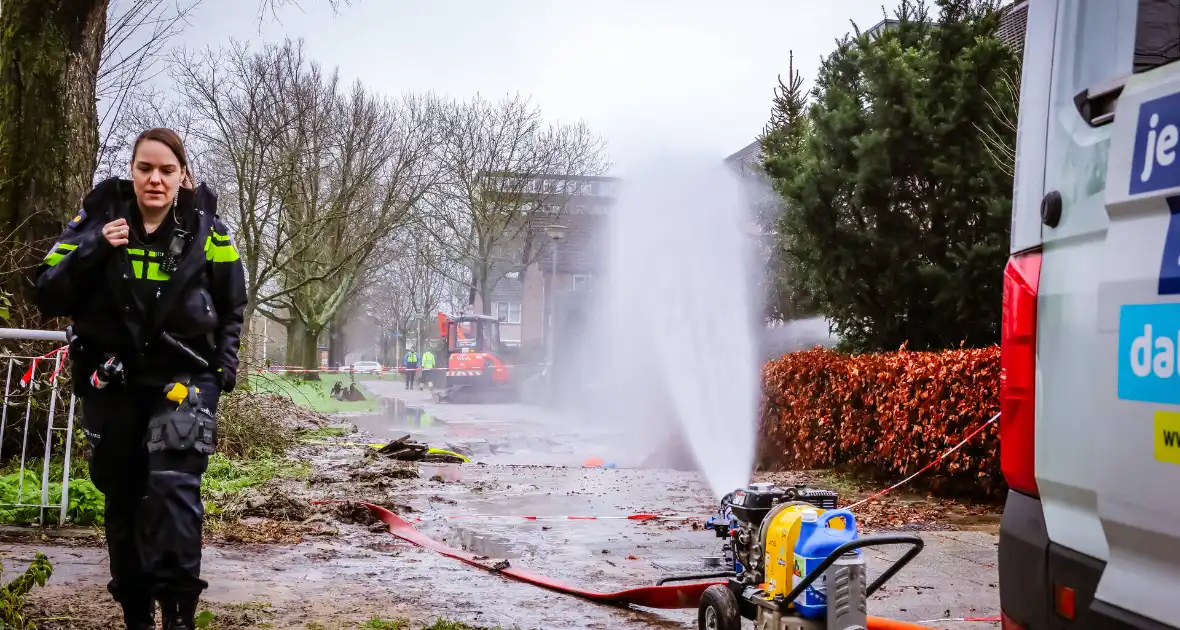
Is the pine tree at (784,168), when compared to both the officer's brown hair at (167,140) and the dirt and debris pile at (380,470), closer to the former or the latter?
the dirt and debris pile at (380,470)

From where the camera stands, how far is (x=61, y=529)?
21.0 ft

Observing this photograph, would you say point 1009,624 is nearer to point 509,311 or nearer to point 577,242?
point 577,242

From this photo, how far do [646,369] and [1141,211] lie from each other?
2397cm

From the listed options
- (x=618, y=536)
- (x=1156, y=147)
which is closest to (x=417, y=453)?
(x=618, y=536)

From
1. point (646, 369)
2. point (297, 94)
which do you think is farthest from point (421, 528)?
point (297, 94)

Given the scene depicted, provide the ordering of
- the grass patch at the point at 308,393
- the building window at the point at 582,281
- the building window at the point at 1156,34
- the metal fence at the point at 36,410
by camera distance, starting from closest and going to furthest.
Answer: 1. the building window at the point at 1156,34
2. the metal fence at the point at 36,410
3. the grass patch at the point at 308,393
4. the building window at the point at 582,281

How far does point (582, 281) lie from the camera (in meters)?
49.9

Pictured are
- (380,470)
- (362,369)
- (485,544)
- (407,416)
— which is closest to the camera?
(485,544)

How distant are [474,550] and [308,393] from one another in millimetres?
25168

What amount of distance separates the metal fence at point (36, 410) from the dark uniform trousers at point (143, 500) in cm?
270

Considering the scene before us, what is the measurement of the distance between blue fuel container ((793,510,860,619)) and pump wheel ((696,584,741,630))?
386mm

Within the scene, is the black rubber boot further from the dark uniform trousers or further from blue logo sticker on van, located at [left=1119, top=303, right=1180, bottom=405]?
blue logo sticker on van, located at [left=1119, top=303, right=1180, bottom=405]

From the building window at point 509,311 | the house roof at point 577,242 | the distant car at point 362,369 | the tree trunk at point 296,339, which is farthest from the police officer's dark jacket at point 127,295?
the building window at point 509,311

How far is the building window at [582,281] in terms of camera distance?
4634 cm
